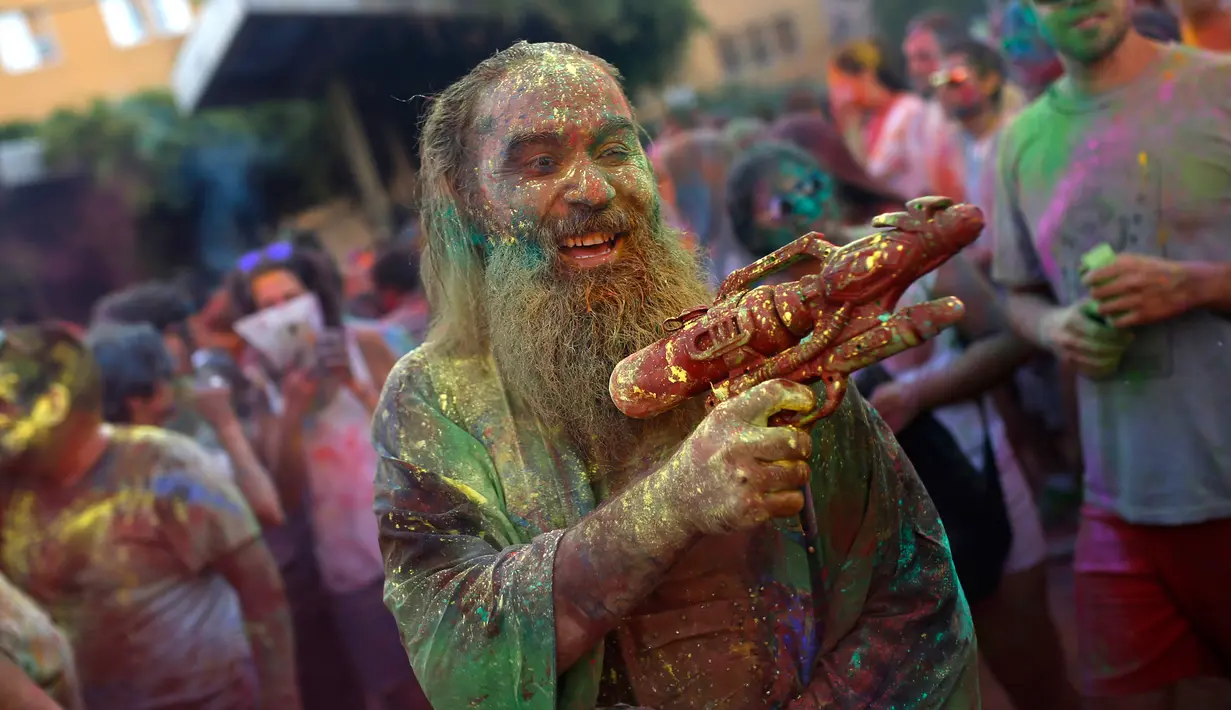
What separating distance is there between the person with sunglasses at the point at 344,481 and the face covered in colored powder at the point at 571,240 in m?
2.61

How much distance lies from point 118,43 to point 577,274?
6397 millimetres

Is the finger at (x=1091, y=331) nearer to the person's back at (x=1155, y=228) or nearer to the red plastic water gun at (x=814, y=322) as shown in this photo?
the person's back at (x=1155, y=228)

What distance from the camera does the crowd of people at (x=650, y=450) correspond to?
4.82 ft

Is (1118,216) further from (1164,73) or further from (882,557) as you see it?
(882,557)

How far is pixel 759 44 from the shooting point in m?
5.53

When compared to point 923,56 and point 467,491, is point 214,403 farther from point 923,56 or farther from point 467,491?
point 923,56

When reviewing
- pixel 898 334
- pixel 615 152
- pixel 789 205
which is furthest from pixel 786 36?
pixel 898 334

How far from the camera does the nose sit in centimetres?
144

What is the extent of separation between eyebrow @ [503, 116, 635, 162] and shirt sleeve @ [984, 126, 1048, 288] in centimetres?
153

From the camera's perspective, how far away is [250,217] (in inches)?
261

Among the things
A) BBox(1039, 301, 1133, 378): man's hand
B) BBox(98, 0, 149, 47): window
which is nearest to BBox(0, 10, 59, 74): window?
BBox(98, 0, 149, 47): window

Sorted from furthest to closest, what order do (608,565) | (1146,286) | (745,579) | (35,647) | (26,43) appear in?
(26,43)
(35,647)
(1146,286)
(745,579)
(608,565)

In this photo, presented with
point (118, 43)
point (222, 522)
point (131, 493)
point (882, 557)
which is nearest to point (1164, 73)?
point (882, 557)

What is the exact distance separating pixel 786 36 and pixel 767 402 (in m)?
4.89
